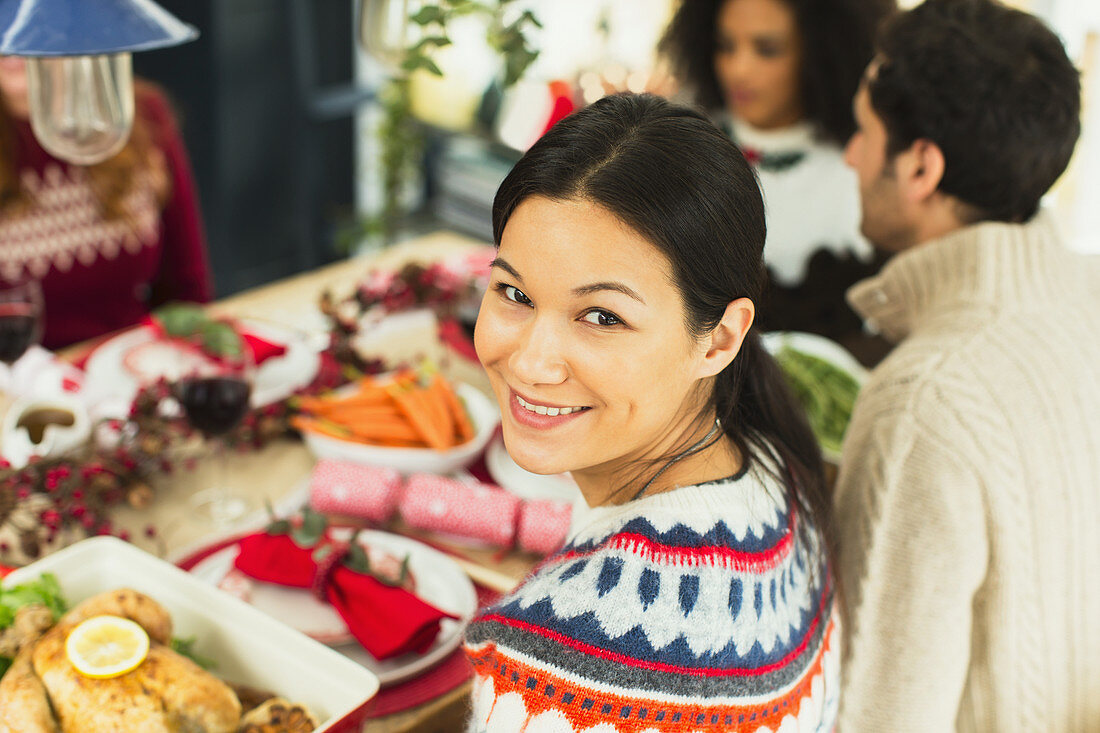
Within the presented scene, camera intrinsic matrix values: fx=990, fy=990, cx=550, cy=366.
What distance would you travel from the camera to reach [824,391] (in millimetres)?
1767

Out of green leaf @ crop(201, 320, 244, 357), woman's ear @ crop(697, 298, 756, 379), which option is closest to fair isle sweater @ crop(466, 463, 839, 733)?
woman's ear @ crop(697, 298, 756, 379)

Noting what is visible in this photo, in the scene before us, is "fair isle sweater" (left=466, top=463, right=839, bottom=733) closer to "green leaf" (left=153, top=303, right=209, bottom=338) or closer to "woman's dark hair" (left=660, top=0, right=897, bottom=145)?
"green leaf" (left=153, top=303, right=209, bottom=338)

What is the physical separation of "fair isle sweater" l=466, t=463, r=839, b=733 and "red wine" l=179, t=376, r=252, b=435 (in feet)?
2.21

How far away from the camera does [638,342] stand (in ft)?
2.93

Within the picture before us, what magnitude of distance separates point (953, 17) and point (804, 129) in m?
1.18

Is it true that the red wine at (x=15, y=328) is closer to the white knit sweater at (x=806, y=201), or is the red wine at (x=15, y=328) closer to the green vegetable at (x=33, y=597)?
the green vegetable at (x=33, y=597)

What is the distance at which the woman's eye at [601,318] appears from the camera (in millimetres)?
889

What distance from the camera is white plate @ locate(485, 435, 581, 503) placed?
1555 millimetres

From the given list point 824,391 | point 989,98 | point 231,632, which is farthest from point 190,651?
point 989,98

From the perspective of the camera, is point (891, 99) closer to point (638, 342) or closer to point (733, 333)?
point (733, 333)

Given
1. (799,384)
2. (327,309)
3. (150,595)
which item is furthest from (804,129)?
(150,595)

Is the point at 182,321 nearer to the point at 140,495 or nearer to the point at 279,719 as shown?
the point at 140,495

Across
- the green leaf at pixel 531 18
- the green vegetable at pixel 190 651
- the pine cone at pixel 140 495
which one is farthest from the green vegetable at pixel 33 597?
the green leaf at pixel 531 18

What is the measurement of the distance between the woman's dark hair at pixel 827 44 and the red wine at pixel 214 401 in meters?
1.70
